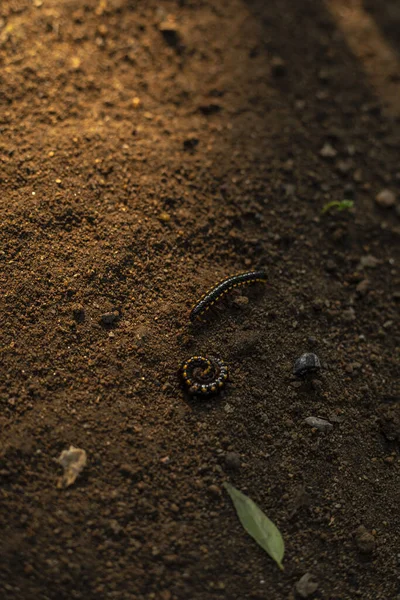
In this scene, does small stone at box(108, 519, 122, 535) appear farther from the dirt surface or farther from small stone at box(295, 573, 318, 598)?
small stone at box(295, 573, 318, 598)

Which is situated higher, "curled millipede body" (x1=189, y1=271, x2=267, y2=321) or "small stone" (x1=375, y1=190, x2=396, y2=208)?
"curled millipede body" (x1=189, y1=271, x2=267, y2=321)

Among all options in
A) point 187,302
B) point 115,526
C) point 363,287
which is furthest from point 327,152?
point 115,526

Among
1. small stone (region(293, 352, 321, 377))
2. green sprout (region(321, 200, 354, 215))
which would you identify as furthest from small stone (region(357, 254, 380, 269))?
small stone (region(293, 352, 321, 377))

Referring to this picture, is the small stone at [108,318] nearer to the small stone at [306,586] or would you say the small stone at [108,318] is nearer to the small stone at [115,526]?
the small stone at [115,526]

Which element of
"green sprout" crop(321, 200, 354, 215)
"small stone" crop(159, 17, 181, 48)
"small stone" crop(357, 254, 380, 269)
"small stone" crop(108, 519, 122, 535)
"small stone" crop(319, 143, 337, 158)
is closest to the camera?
"small stone" crop(108, 519, 122, 535)

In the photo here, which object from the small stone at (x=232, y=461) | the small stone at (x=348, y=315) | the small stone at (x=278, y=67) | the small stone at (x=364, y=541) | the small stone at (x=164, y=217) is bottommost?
the small stone at (x=364, y=541)

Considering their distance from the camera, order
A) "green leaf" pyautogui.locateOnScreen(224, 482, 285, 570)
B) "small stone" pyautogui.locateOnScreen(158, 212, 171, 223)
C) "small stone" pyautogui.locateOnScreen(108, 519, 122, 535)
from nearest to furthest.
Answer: "small stone" pyautogui.locateOnScreen(108, 519, 122, 535) < "green leaf" pyautogui.locateOnScreen(224, 482, 285, 570) < "small stone" pyautogui.locateOnScreen(158, 212, 171, 223)

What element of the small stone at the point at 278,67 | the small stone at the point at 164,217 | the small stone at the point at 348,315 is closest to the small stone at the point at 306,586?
the small stone at the point at 348,315
